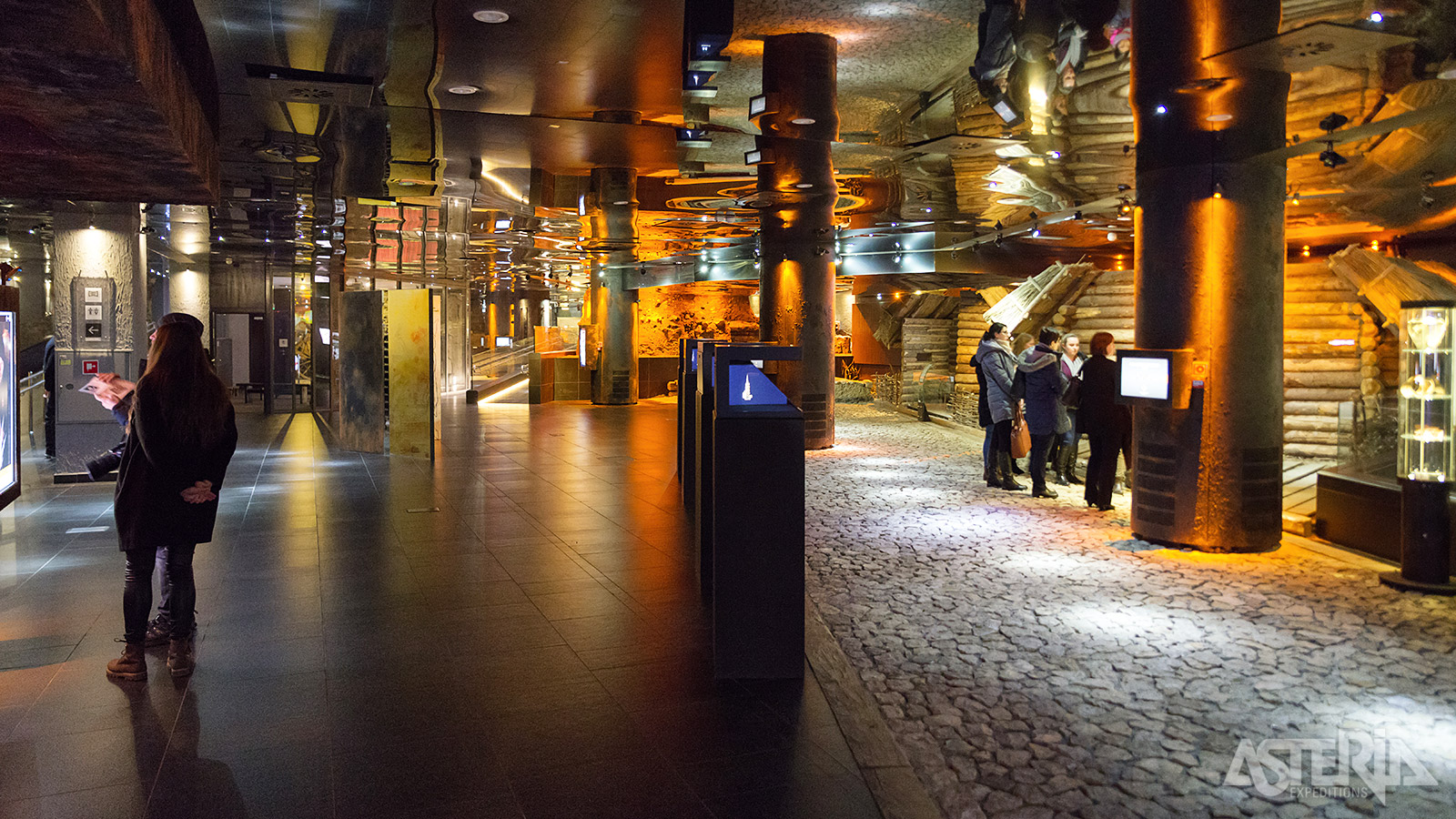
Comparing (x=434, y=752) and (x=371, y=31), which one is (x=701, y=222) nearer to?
(x=371, y=31)

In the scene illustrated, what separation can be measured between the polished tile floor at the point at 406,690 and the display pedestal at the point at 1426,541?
13.5 feet

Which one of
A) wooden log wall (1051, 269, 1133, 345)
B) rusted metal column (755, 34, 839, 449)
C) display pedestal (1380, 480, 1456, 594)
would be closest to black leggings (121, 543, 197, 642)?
display pedestal (1380, 480, 1456, 594)

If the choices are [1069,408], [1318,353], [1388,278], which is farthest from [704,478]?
[1318,353]

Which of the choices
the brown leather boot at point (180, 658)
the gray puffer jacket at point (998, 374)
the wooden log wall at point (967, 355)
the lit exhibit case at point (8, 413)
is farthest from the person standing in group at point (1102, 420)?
the wooden log wall at point (967, 355)

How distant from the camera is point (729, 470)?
4227 mm

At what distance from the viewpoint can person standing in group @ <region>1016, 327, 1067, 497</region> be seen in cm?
950

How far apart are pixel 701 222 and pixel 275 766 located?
14153mm

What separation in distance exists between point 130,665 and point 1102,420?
25.2 ft

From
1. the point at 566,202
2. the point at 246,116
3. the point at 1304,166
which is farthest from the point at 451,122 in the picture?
the point at 1304,166

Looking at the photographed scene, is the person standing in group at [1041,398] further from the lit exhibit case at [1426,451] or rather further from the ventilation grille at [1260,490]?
the lit exhibit case at [1426,451]

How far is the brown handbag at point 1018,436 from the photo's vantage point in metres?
9.90

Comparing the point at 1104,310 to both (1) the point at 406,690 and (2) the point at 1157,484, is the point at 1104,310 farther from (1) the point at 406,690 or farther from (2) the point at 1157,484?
(1) the point at 406,690

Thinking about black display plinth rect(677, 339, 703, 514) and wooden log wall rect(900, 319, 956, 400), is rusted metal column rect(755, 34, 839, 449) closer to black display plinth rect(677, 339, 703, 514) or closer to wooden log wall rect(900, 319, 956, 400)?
black display plinth rect(677, 339, 703, 514)

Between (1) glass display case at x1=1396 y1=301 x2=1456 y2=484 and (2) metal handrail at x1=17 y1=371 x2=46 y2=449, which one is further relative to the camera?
(2) metal handrail at x1=17 y1=371 x2=46 y2=449
